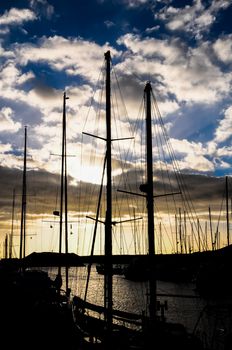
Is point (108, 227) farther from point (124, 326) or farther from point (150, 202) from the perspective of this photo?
point (124, 326)

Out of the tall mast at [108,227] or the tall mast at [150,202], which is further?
the tall mast at [150,202]

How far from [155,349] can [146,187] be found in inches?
347

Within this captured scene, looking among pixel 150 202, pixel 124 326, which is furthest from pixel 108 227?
pixel 124 326

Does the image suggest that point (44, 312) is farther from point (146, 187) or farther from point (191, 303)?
point (191, 303)

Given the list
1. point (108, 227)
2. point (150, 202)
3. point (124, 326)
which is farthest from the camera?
point (150, 202)

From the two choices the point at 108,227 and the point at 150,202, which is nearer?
the point at 108,227

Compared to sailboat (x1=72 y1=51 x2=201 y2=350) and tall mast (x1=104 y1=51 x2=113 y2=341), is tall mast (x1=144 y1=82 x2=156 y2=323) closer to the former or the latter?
sailboat (x1=72 y1=51 x2=201 y2=350)

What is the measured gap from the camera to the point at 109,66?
778 inches

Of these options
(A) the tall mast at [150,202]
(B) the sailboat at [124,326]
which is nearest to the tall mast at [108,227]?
(B) the sailboat at [124,326]

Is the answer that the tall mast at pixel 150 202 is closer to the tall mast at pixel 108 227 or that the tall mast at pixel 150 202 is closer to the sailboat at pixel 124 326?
the sailboat at pixel 124 326

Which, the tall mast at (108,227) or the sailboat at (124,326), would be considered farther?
the tall mast at (108,227)

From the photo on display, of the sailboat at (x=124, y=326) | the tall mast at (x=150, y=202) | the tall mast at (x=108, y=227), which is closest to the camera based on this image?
the sailboat at (x=124, y=326)

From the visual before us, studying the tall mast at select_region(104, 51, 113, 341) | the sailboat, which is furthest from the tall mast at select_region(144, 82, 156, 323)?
the tall mast at select_region(104, 51, 113, 341)

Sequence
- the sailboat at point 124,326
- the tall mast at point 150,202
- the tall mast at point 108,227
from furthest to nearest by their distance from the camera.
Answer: the tall mast at point 150,202 → the tall mast at point 108,227 → the sailboat at point 124,326
